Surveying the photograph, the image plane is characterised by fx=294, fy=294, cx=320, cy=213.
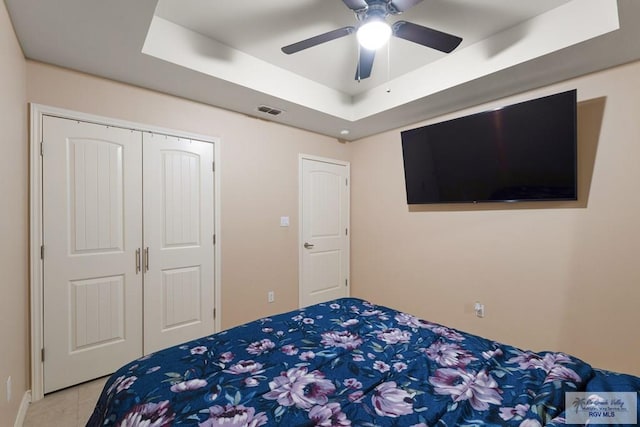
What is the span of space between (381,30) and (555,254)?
2.20 meters

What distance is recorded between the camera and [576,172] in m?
2.19

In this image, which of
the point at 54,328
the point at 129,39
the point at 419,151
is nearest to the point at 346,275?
the point at 419,151

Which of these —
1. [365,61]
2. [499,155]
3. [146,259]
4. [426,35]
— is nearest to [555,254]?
[499,155]

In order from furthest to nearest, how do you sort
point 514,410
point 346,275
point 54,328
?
point 346,275 → point 54,328 → point 514,410

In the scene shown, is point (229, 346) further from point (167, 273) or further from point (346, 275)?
point (346, 275)

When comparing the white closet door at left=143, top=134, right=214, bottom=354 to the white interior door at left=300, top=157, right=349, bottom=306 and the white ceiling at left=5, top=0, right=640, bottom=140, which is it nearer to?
the white ceiling at left=5, top=0, right=640, bottom=140

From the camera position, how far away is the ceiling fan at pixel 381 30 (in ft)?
5.43

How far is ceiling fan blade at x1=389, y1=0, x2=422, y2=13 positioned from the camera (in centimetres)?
160

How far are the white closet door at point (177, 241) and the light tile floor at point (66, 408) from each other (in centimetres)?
45

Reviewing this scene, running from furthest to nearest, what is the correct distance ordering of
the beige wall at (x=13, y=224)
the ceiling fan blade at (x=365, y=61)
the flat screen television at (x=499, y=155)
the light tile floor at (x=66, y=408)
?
the flat screen television at (x=499, y=155) → the ceiling fan blade at (x=365, y=61) → the light tile floor at (x=66, y=408) → the beige wall at (x=13, y=224)

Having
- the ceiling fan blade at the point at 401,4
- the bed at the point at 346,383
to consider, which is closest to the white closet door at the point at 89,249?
the bed at the point at 346,383

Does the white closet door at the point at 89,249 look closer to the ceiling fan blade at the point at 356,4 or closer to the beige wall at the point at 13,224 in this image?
the beige wall at the point at 13,224

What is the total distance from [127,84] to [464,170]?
3032 mm

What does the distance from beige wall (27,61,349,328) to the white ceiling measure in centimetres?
14
